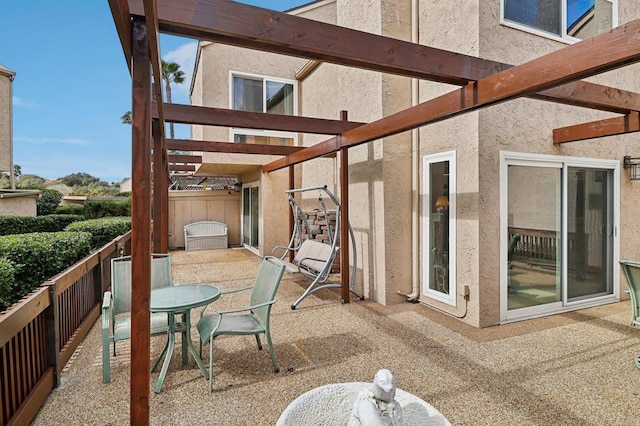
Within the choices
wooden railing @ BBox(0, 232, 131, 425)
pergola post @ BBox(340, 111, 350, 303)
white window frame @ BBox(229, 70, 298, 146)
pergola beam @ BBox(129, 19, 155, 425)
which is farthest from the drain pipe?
white window frame @ BBox(229, 70, 298, 146)

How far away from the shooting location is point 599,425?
8.02 ft

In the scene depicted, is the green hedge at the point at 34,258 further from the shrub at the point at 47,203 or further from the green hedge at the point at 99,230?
the shrub at the point at 47,203

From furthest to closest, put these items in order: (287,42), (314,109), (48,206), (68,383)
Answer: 1. (48,206)
2. (314,109)
3. (68,383)
4. (287,42)

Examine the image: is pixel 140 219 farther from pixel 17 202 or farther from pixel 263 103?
pixel 17 202

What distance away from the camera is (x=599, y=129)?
14.0 ft

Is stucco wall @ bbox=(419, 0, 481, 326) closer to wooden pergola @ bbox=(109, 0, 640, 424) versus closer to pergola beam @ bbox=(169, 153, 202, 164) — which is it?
wooden pergola @ bbox=(109, 0, 640, 424)

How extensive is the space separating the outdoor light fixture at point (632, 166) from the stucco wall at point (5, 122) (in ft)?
62.9

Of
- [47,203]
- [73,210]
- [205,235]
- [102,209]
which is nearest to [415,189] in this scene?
[205,235]

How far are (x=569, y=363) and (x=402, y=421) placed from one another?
2.76 meters

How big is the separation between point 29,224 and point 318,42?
1120cm

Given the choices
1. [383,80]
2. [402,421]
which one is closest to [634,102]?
[383,80]

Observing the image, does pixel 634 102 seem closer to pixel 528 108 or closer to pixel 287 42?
pixel 528 108

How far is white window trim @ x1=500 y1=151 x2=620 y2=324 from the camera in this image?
4.43 metres

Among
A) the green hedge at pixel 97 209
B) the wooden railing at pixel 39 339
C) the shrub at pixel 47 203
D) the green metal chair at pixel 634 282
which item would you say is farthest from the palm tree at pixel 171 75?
the green metal chair at pixel 634 282
